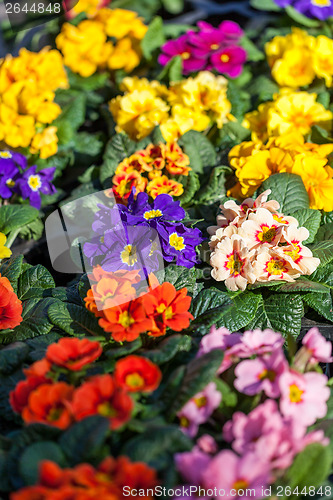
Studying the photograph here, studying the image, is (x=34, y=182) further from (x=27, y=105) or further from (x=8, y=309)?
(x=8, y=309)

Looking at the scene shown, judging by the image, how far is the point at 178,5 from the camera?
4.61 meters

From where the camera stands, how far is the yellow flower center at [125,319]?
1.50 metres

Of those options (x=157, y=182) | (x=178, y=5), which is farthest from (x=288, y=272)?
(x=178, y=5)

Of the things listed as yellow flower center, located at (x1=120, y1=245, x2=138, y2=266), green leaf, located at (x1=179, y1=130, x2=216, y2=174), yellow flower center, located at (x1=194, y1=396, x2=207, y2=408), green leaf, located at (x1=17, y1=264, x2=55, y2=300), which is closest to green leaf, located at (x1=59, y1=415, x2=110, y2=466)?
yellow flower center, located at (x1=194, y1=396, x2=207, y2=408)

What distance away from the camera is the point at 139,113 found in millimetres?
2531

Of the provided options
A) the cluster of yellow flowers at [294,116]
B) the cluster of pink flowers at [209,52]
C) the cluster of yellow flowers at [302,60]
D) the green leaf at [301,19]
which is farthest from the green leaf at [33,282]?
the green leaf at [301,19]

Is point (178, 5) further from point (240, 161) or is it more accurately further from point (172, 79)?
point (240, 161)

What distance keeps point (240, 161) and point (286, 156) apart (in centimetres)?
19

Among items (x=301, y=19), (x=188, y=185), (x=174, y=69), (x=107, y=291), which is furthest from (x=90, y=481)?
(x=301, y=19)

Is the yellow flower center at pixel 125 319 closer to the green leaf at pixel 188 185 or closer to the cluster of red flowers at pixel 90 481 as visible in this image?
the cluster of red flowers at pixel 90 481

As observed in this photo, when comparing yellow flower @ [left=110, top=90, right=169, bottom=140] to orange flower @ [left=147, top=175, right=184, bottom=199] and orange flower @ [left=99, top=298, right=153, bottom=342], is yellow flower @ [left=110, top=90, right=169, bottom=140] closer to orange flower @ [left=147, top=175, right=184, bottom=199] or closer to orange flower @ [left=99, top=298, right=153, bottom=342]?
orange flower @ [left=147, top=175, right=184, bottom=199]

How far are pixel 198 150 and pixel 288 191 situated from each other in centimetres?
54

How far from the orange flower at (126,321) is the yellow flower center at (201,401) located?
0.89ft

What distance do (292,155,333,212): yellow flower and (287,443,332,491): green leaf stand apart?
1.12m
